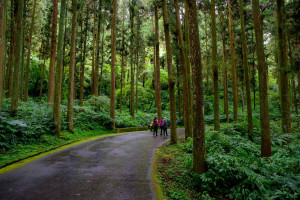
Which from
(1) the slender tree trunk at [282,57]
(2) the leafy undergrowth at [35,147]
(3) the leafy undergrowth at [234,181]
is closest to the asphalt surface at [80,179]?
(3) the leafy undergrowth at [234,181]

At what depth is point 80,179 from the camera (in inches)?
200

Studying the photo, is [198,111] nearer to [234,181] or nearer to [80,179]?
[234,181]

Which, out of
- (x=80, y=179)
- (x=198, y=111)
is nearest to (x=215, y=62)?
(x=198, y=111)

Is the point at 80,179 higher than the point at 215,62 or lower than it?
lower

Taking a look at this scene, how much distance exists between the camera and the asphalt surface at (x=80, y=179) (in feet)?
13.6

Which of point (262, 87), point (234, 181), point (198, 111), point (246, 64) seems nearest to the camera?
point (234, 181)

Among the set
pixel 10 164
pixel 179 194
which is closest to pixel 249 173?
pixel 179 194

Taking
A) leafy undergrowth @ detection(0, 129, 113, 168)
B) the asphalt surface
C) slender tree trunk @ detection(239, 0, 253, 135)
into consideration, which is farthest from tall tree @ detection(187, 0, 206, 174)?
slender tree trunk @ detection(239, 0, 253, 135)

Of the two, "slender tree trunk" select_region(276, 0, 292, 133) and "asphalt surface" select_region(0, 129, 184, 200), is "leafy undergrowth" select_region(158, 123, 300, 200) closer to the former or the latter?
"asphalt surface" select_region(0, 129, 184, 200)

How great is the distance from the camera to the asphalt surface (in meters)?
4.15

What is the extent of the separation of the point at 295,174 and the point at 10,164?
29.7 ft

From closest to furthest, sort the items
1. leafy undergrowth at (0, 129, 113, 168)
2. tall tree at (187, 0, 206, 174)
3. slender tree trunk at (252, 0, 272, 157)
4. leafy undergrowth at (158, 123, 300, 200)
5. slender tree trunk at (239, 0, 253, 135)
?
leafy undergrowth at (158, 123, 300, 200) → tall tree at (187, 0, 206, 174) → leafy undergrowth at (0, 129, 113, 168) → slender tree trunk at (252, 0, 272, 157) → slender tree trunk at (239, 0, 253, 135)

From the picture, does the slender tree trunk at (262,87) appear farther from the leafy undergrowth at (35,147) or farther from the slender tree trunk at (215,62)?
the leafy undergrowth at (35,147)

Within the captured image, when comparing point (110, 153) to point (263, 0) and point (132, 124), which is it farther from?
point (263, 0)
